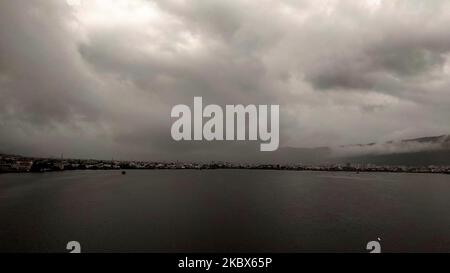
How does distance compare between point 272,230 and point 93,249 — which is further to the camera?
point 272,230

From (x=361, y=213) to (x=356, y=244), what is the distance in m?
17.7

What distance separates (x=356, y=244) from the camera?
2542cm

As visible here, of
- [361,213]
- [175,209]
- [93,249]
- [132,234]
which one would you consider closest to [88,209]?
[175,209]

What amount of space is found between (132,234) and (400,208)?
4189 centimetres

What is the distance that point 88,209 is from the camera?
42.2 metres
